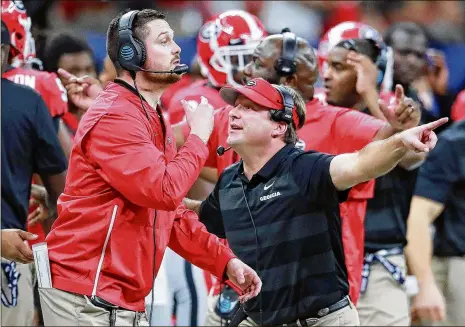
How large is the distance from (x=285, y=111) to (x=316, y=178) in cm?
44

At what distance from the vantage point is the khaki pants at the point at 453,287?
749 cm

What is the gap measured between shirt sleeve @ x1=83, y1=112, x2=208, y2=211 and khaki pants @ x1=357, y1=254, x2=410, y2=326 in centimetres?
250

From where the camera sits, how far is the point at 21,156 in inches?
242

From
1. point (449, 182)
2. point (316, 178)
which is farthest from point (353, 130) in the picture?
point (449, 182)

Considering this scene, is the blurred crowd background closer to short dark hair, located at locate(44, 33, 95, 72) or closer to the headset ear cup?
short dark hair, located at locate(44, 33, 95, 72)

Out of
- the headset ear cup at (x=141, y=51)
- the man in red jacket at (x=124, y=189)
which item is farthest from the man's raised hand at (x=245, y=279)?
the headset ear cup at (x=141, y=51)

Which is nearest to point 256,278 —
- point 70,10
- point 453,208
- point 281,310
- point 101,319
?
point 281,310

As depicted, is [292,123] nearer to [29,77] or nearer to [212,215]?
[212,215]

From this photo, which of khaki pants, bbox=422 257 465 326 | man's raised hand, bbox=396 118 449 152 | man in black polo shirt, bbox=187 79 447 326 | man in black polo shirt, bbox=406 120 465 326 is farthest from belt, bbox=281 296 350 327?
khaki pants, bbox=422 257 465 326

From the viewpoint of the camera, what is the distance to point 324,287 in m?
5.53

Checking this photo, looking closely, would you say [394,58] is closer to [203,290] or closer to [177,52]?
[203,290]

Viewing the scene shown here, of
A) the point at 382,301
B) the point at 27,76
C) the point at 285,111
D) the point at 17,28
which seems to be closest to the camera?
the point at 285,111

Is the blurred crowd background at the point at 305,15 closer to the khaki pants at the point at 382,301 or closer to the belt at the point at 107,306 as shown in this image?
the khaki pants at the point at 382,301

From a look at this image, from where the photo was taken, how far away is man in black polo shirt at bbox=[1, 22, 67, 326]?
19.9 ft
